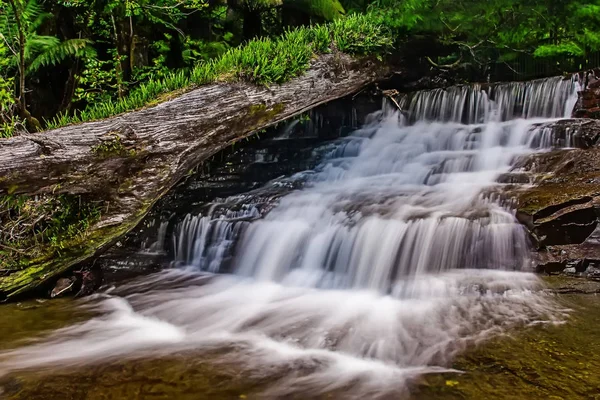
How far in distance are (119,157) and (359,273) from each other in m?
3.20

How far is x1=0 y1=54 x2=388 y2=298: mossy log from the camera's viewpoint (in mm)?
4957

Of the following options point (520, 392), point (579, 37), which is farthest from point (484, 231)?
point (579, 37)

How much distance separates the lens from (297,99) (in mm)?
7457

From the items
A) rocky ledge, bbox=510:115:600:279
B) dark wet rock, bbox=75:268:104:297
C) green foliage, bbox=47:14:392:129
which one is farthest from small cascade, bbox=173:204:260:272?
rocky ledge, bbox=510:115:600:279

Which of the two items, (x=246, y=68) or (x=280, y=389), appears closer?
(x=280, y=389)

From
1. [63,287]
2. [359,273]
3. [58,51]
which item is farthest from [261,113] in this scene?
[58,51]

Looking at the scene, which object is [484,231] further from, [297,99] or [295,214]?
[297,99]

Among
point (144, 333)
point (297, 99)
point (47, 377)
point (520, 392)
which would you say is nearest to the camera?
point (520, 392)

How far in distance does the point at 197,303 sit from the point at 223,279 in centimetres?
86

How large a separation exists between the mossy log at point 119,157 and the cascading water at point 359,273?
Answer: 35.3 inches

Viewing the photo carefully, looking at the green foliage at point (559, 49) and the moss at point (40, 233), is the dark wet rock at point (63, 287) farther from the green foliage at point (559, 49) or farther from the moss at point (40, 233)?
the green foliage at point (559, 49)

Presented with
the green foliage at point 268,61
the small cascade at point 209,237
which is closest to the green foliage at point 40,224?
the green foliage at point 268,61

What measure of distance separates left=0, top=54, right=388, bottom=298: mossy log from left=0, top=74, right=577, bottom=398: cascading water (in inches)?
35.3

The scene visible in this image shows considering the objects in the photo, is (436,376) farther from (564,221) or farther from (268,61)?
(268,61)
